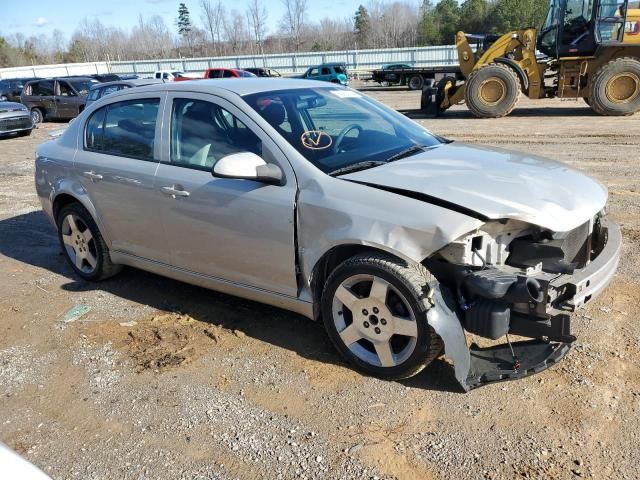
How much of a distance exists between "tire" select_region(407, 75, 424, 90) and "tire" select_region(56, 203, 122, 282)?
25.8 metres

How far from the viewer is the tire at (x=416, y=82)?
28703 mm

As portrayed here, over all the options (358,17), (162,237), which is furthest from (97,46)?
(162,237)

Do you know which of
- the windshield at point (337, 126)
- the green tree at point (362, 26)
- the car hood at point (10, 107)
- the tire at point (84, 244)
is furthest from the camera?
the green tree at point (362, 26)

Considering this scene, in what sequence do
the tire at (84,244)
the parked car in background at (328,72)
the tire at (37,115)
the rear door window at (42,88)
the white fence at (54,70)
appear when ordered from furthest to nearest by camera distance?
the white fence at (54,70) < the parked car in background at (328,72) < the tire at (37,115) < the rear door window at (42,88) < the tire at (84,244)

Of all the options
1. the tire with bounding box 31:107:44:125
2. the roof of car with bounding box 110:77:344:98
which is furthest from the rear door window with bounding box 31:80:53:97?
the roof of car with bounding box 110:77:344:98

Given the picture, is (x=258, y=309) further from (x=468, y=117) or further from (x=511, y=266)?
(x=468, y=117)

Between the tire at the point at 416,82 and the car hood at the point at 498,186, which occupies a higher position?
the car hood at the point at 498,186

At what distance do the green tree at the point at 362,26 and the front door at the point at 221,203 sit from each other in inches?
3469

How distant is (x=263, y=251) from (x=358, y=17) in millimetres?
94634

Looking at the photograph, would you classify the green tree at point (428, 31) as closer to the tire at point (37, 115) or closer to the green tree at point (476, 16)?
the green tree at point (476, 16)

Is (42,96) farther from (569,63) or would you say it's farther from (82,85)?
(569,63)

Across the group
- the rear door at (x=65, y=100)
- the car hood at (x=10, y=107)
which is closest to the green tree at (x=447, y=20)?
the rear door at (x=65, y=100)

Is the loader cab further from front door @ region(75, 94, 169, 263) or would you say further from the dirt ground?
front door @ region(75, 94, 169, 263)

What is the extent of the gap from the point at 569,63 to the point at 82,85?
16677 millimetres
